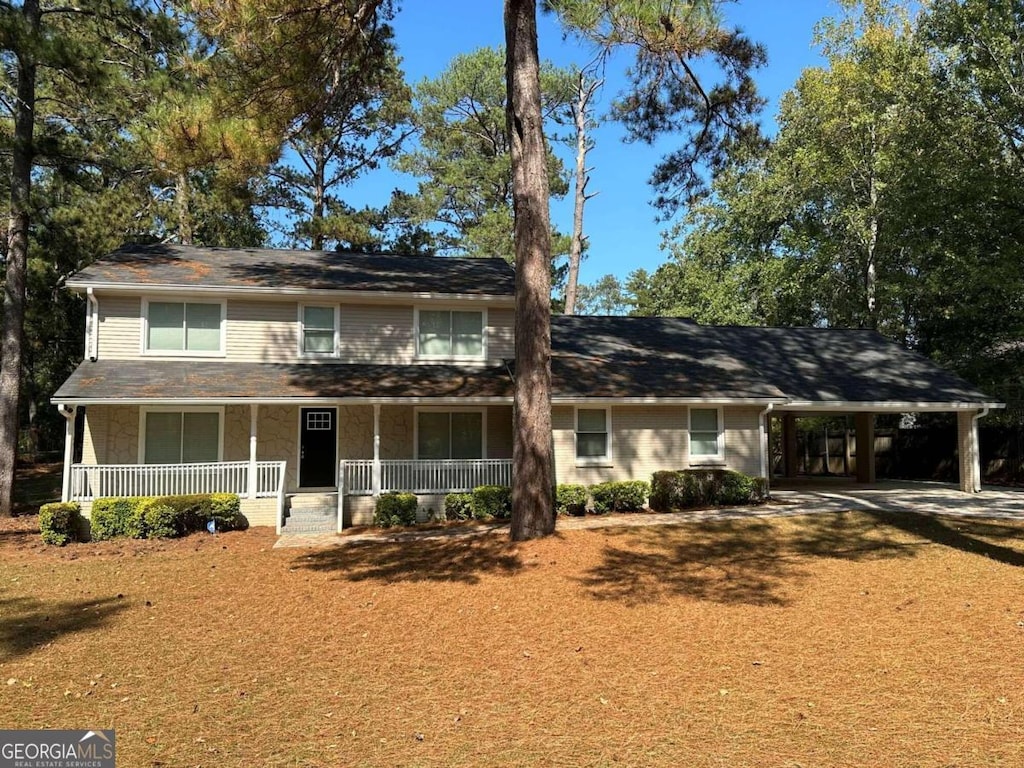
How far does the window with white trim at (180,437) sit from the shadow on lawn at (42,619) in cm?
637

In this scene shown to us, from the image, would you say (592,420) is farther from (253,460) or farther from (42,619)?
(42,619)

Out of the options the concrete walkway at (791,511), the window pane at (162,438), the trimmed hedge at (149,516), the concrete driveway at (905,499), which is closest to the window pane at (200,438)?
the window pane at (162,438)

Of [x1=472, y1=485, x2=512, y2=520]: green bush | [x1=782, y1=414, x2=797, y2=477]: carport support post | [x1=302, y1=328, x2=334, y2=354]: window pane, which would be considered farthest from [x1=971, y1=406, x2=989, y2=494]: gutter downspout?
[x1=302, y1=328, x2=334, y2=354]: window pane

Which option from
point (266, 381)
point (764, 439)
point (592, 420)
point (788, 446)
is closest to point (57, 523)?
point (266, 381)

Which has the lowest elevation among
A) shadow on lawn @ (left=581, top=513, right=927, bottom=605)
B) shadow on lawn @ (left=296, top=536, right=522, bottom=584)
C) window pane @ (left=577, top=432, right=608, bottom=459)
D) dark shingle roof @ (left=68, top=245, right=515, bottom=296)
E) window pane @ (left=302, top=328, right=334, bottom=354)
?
shadow on lawn @ (left=296, top=536, right=522, bottom=584)

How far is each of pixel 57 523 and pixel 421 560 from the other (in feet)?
22.5

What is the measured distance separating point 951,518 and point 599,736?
1105 cm

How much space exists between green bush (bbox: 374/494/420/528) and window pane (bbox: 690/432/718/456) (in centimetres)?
669

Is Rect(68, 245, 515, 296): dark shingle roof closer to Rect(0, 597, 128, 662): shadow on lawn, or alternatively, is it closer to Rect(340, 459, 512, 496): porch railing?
Rect(340, 459, 512, 496): porch railing

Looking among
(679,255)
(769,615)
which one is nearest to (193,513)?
(769,615)

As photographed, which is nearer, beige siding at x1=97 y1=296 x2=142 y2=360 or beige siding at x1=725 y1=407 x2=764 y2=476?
beige siding at x1=97 y1=296 x2=142 y2=360

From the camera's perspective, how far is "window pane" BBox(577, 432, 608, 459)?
15.7 m

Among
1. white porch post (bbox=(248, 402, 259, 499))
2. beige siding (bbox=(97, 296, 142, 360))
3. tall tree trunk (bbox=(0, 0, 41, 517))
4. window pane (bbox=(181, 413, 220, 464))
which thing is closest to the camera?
white porch post (bbox=(248, 402, 259, 499))

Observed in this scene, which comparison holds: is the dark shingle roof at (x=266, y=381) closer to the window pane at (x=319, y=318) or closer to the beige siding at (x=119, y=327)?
the beige siding at (x=119, y=327)
